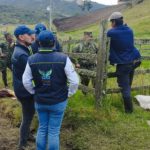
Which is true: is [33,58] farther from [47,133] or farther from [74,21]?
[74,21]

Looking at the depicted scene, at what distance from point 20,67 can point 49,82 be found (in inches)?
36.1

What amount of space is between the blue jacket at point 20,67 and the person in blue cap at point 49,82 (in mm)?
472

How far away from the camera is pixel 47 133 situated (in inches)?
261

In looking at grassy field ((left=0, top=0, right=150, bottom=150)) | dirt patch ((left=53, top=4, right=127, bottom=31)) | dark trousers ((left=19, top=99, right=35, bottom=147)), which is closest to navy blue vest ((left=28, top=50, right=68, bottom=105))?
dark trousers ((left=19, top=99, right=35, bottom=147))

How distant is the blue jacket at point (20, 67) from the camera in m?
6.99

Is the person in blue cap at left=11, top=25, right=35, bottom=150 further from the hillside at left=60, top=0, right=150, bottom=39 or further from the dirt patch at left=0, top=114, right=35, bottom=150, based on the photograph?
the hillside at left=60, top=0, right=150, bottom=39

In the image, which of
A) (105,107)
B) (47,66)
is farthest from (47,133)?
(105,107)

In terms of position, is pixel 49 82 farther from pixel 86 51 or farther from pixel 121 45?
pixel 86 51

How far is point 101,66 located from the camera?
366 inches

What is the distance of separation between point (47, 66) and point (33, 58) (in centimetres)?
25

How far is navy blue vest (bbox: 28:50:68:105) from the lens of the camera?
20.4 ft

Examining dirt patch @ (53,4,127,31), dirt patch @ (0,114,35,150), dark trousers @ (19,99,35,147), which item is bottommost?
dirt patch @ (53,4,127,31)

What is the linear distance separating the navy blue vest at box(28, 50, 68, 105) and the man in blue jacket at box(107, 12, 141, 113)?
9.85ft

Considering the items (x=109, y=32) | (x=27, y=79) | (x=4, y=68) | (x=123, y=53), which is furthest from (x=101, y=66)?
(x=4, y=68)
